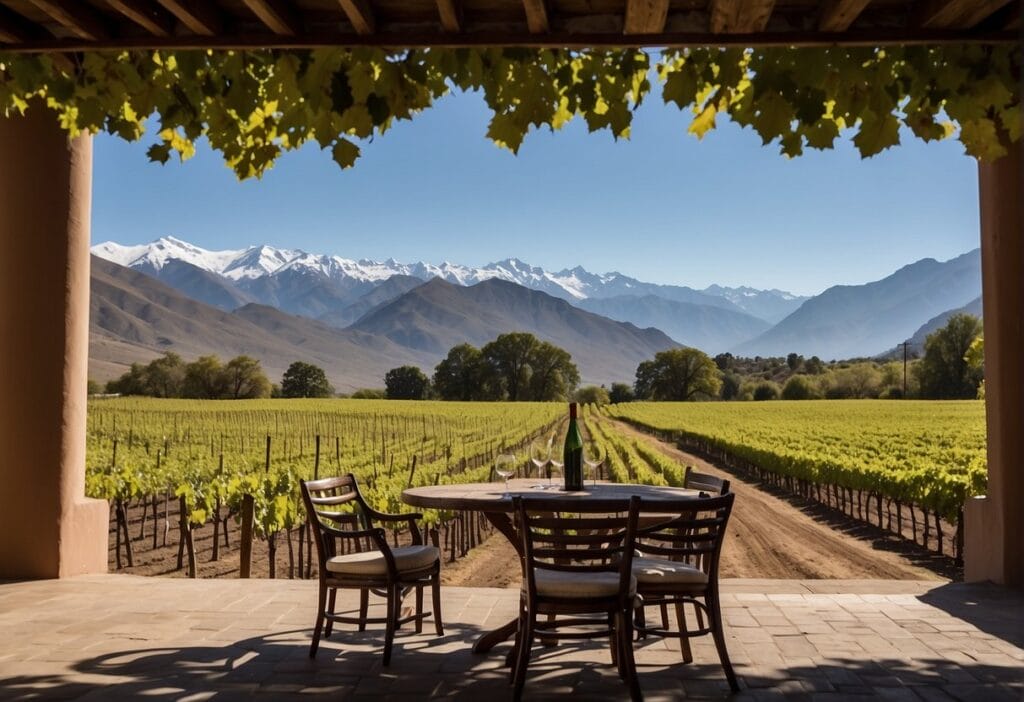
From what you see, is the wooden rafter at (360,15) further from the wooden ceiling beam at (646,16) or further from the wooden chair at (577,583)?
the wooden chair at (577,583)

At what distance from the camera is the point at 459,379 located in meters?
70.9

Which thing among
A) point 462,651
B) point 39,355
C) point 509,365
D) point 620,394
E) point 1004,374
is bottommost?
point 462,651

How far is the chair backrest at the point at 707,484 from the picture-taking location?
3.78 metres

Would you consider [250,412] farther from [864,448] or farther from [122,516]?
[122,516]

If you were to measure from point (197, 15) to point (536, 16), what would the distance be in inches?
42.9

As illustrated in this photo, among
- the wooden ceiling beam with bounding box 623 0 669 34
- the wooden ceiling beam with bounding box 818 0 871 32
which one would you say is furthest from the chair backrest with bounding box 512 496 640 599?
the wooden ceiling beam with bounding box 818 0 871 32

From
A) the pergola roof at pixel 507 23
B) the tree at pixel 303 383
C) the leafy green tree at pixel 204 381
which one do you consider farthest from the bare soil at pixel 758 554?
the tree at pixel 303 383

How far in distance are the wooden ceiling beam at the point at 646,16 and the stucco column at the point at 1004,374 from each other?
9.94ft

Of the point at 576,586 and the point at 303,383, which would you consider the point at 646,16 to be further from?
the point at 303,383

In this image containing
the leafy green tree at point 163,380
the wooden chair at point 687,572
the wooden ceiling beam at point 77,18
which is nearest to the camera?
the wooden ceiling beam at point 77,18

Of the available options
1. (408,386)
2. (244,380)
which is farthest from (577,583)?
(408,386)

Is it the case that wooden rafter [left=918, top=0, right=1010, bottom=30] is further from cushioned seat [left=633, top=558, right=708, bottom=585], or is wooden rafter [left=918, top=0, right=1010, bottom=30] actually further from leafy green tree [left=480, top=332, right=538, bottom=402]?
leafy green tree [left=480, top=332, right=538, bottom=402]

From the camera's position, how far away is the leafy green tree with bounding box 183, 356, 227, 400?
63.9 meters

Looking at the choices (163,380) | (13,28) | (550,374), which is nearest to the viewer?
(13,28)
